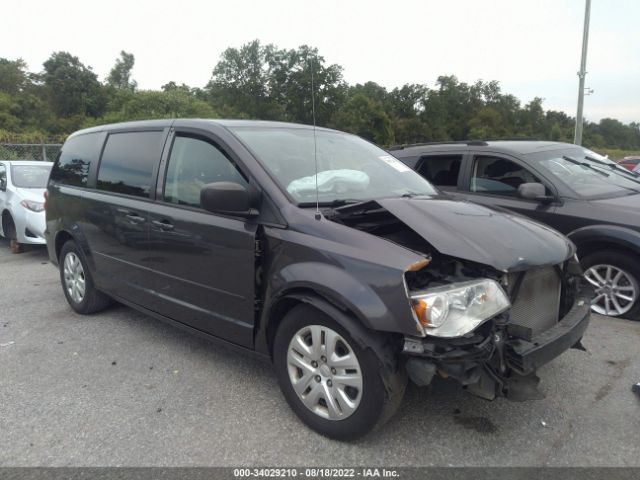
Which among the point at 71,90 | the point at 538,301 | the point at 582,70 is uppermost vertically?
the point at 71,90

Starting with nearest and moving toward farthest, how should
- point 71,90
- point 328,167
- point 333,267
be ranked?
point 333,267 < point 328,167 < point 71,90

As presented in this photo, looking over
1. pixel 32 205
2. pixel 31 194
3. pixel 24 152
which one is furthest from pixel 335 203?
pixel 24 152

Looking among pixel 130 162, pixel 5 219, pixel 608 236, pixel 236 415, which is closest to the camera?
pixel 236 415

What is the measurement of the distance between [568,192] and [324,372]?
341 cm

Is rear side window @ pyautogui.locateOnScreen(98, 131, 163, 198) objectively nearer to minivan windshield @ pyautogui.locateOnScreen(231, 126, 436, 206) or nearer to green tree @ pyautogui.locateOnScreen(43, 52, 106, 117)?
minivan windshield @ pyautogui.locateOnScreen(231, 126, 436, 206)

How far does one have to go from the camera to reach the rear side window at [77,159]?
15.4 feet

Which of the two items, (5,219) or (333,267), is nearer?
(333,267)

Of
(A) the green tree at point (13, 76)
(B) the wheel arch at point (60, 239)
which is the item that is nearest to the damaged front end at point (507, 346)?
(B) the wheel arch at point (60, 239)

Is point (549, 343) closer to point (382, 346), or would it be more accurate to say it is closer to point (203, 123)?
point (382, 346)

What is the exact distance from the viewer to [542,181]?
4941 millimetres

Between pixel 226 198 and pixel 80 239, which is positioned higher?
pixel 226 198

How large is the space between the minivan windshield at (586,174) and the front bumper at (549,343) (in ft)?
7.10

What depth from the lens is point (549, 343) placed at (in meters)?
2.63

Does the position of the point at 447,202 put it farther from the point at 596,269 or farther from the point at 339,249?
the point at 596,269
